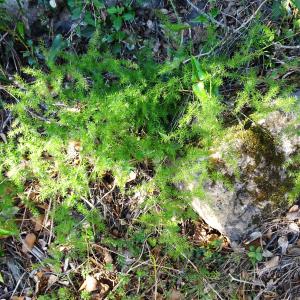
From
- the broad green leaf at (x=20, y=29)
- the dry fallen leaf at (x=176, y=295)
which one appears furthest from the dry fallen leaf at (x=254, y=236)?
the broad green leaf at (x=20, y=29)

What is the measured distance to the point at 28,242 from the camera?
296cm

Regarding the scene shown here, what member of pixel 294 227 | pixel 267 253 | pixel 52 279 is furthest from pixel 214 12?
pixel 52 279

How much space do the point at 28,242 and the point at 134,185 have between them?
3.03ft

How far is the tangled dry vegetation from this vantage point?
2768 mm

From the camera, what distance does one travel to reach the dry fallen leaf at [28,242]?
9.67ft

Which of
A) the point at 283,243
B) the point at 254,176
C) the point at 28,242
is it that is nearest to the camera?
the point at 254,176

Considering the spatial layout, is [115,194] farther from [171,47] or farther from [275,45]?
[275,45]

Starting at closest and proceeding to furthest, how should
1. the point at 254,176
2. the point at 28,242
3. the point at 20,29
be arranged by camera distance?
the point at 254,176 → the point at 28,242 → the point at 20,29

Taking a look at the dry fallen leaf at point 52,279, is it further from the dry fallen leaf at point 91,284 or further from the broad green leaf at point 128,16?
the broad green leaf at point 128,16

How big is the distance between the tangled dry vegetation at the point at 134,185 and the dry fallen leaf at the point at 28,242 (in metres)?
0.01

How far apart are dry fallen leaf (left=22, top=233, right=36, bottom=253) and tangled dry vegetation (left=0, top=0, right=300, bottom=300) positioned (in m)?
0.01

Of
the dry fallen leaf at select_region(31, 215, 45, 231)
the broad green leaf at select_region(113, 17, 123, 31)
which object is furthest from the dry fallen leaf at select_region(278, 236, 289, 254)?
the broad green leaf at select_region(113, 17, 123, 31)

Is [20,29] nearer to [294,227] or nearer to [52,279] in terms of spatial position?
[52,279]

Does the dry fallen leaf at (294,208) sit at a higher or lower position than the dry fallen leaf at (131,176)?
lower
